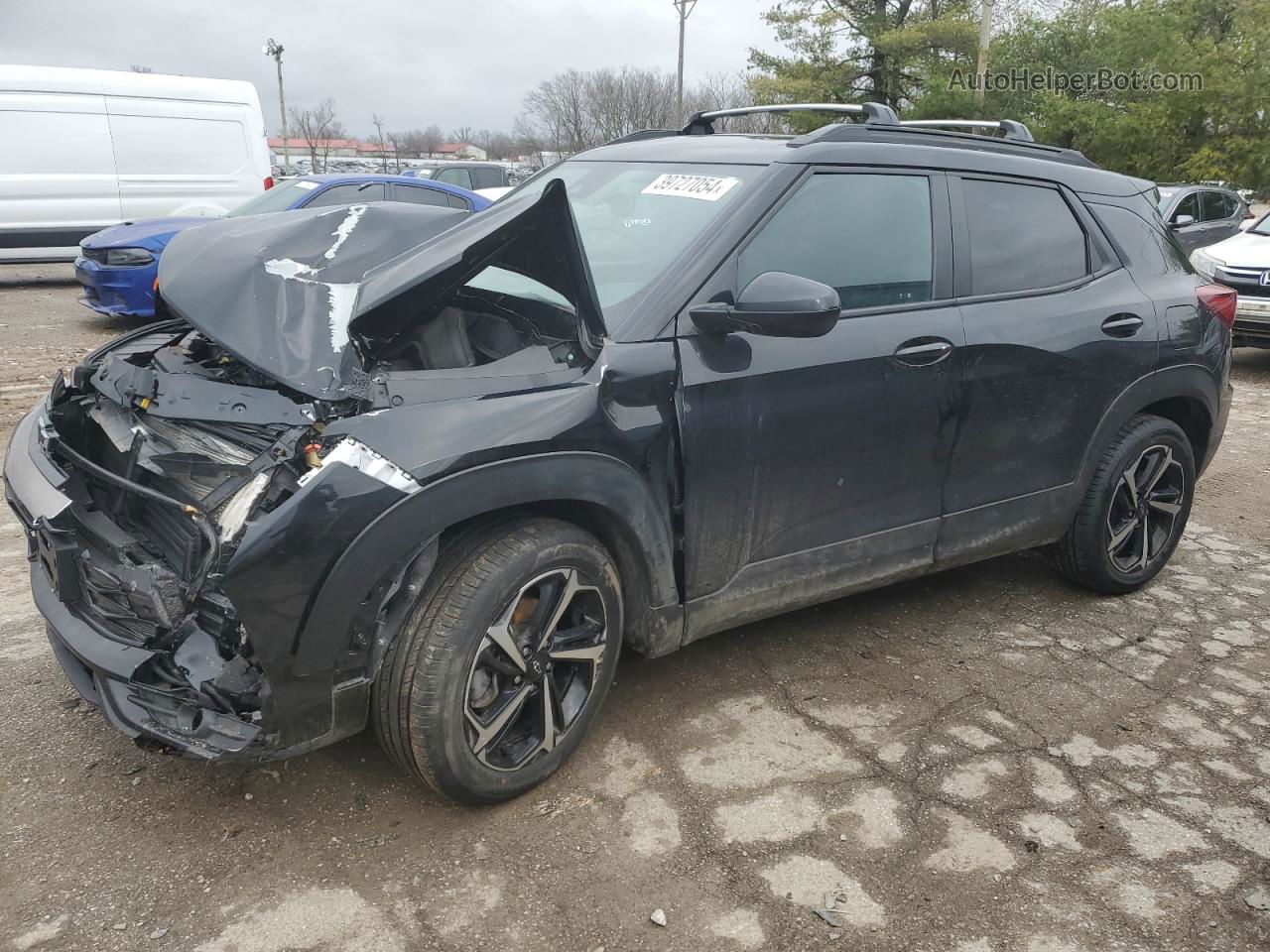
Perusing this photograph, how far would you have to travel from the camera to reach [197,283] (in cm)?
271

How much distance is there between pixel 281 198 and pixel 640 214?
6.98 meters

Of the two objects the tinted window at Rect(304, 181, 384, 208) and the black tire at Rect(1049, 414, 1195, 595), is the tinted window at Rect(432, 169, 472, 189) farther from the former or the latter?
the black tire at Rect(1049, 414, 1195, 595)

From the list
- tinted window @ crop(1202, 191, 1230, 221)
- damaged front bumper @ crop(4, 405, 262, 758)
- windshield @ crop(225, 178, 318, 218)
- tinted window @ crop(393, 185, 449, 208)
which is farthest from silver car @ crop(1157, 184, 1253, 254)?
damaged front bumper @ crop(4, 405, 262, 758)

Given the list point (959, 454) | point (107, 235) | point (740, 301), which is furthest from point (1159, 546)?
A: point (107, 235)

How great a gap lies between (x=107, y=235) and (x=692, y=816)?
9099 millimetres

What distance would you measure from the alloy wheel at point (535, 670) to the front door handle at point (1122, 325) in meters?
2.29

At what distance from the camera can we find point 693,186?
3170 mm

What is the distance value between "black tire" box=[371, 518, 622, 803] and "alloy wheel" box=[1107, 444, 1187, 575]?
2388 mm

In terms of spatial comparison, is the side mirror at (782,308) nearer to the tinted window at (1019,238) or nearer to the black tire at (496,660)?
the black tire at (496,660)

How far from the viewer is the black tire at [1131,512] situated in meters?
3.92

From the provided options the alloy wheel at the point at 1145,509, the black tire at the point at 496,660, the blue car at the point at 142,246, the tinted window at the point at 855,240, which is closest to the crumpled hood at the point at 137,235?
the blue car at the point at 142,246

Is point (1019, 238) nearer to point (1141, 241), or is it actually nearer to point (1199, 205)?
point (1141, 241)

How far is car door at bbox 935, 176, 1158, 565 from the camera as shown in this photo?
339cm

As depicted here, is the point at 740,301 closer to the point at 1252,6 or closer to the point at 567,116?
the point at 1252,6
